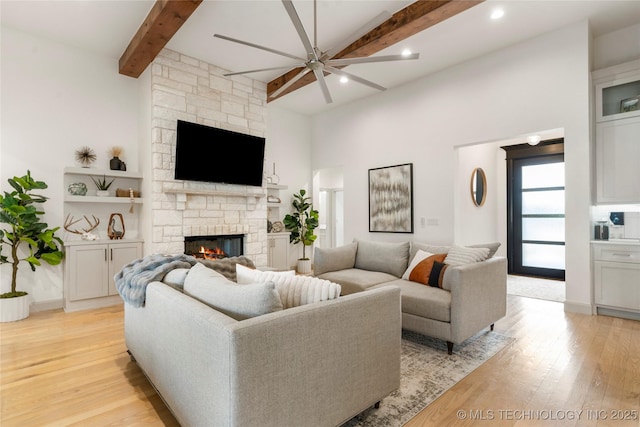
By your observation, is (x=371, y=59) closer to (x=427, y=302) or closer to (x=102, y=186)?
(x=427, y=302)

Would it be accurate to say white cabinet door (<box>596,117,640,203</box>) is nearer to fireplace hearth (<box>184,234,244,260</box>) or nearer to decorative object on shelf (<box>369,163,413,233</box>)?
decorative object on shelf (<box>369,163,413,233</box>)

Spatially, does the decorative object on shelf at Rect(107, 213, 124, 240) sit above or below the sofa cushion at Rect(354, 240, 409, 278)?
above

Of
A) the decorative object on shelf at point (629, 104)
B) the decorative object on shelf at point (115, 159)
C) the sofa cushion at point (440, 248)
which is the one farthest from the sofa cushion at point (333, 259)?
the decorative object on shelf at point (629, 104)

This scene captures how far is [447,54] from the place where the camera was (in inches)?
168

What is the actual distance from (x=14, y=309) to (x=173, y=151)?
97.4 inches

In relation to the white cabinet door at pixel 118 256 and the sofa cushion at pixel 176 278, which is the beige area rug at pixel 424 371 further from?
the white cabinet door at pixel 118 256

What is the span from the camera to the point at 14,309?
11.6ft

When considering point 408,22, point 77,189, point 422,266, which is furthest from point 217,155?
point 422,266

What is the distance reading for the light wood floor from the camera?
72.7 inches

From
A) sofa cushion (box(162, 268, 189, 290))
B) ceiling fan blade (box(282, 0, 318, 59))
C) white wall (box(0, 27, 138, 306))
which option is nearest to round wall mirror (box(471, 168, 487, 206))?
ceiling fan blade (box(282, 0, 318, 59))

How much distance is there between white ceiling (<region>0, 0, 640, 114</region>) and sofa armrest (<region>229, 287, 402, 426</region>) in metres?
3.10

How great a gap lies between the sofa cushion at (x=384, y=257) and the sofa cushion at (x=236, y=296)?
261cm

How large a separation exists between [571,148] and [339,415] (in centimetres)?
388

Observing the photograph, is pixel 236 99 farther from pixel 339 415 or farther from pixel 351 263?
pixel 339 415
